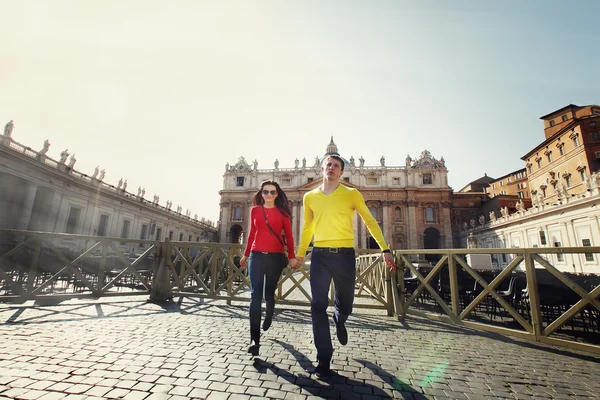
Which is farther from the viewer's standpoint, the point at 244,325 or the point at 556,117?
the point at 556,117

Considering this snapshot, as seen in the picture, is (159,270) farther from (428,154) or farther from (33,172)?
(428,154)

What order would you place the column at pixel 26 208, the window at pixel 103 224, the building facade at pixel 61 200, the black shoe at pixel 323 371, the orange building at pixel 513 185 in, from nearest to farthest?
the black shoe at pixel 323 371
the building facade at pixel 61 200
the column at pixel 26 208
the window at pixel 103 224
the orange building at pixel 513 185

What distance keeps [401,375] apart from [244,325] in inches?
106

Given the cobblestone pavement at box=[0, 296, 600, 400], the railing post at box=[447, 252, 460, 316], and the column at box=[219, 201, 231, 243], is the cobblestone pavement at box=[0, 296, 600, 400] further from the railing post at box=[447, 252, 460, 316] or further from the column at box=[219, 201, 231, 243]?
the column at box=[219, 201, 231, 243]

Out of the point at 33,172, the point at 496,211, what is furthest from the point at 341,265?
the point at 496,211

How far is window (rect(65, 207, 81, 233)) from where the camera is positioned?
2288 centimetres

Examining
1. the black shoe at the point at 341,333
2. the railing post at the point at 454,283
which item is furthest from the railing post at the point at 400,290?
the black shoe at the point at 341,333

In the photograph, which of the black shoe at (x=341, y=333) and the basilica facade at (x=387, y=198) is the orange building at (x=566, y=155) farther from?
the black shoe at (x=341, y=333)

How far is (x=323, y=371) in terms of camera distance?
2.66 meters

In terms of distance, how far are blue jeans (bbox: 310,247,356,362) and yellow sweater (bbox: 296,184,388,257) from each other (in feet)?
0.42

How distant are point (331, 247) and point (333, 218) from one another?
0.33 meters

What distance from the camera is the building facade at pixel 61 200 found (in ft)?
59.8

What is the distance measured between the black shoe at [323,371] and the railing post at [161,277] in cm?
532

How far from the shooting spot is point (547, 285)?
18.6ft
